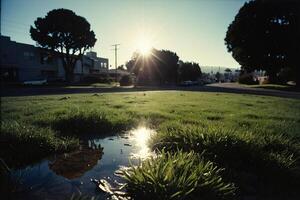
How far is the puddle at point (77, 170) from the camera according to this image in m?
3.16

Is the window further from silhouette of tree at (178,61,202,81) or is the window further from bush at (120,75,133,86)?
silhouette of tree at (178,61,202,81)

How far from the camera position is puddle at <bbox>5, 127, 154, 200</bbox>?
3164 mm

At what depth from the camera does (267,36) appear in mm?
32375

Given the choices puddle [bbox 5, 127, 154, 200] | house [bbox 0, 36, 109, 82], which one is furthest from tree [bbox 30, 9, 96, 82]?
puddle [bbox 5, 127, 154, 200]

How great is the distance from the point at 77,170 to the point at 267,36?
3508 cm

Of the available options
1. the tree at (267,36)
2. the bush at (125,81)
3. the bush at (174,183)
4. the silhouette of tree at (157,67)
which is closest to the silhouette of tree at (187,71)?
the silhouette of tree at (157,67)

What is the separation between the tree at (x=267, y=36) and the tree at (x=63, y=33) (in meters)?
23.0

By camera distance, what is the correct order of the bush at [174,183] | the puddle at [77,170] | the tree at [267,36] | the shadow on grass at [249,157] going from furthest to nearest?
the tree at [267,36]
the shadow on grass at [249,157]
the puddle at [77,170]
the bush at [174,183]

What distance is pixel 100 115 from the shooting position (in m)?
7.19

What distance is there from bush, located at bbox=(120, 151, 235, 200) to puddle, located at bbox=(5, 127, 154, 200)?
54cm

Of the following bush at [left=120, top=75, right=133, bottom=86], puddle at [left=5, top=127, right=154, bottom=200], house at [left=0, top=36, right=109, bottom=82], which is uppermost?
house at [left=0, top=36, right=109, bottom=82]

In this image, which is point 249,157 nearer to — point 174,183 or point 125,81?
point 174,183

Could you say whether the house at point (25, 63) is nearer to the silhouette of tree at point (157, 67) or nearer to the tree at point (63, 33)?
the tree at point (63, 33)

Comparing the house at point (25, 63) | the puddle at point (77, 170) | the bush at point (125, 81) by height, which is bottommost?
the puddle at point (77, 170)
